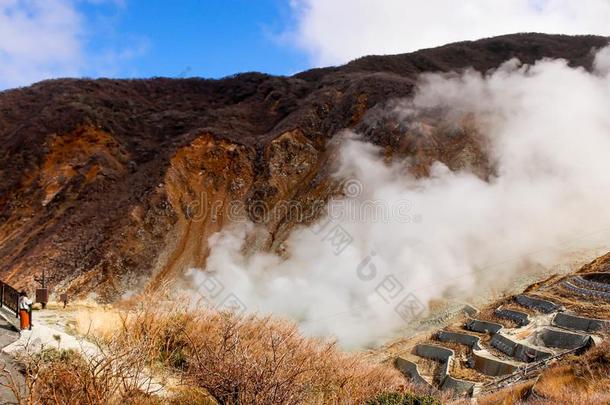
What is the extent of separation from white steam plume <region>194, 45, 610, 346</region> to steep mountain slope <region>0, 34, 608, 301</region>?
2.12m

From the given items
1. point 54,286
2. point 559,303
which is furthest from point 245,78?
point 559,303

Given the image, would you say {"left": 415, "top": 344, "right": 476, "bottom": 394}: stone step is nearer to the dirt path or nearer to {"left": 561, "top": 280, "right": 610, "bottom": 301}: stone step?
{"left": 561, "top": 280, "right": 610, "bottom": 301}: stone step

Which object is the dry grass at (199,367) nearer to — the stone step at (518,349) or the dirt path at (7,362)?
the dirt path at (7,362)

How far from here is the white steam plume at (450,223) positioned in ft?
90.8

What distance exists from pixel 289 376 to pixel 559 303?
17259 millimetres

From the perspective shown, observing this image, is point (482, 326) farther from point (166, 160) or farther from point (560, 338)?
point (166, 160)

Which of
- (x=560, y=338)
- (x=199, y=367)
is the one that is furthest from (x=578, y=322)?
(x=199, y=367)

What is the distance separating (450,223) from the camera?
31594mm

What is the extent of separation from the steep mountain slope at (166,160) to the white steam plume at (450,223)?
212cm

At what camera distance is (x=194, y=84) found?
65688 mm

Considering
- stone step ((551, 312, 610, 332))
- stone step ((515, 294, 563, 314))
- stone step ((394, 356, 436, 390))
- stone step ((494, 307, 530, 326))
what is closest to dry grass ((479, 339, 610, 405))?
stone step ((394, 356, 436, 390))

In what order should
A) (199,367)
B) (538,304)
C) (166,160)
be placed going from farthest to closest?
(166,160) → (538,304) → (199,367)

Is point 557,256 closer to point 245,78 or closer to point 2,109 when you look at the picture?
point 245,78

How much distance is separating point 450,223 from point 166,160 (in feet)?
80.5
